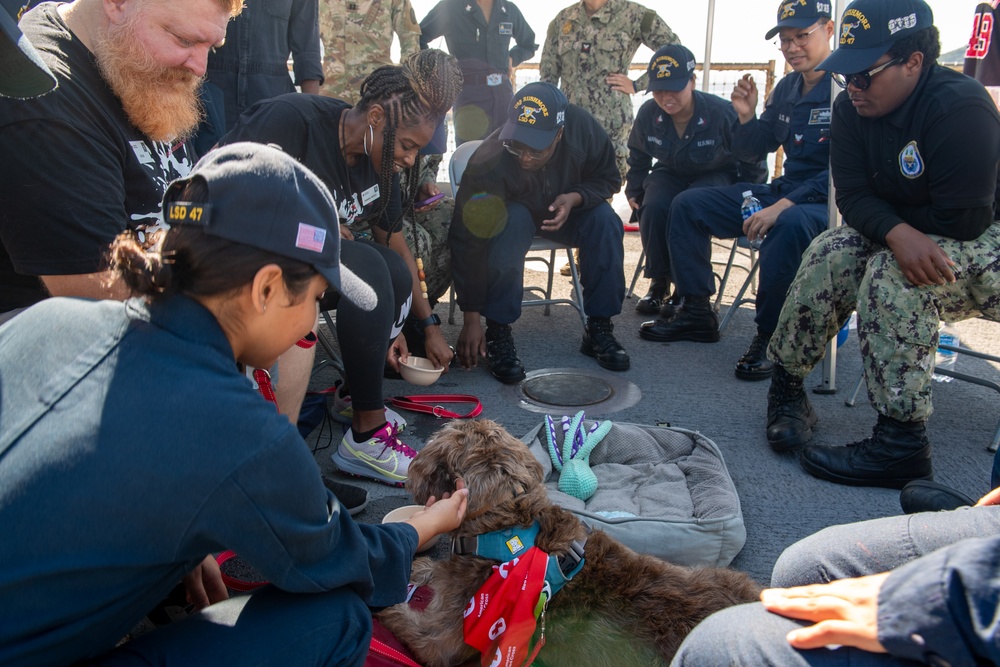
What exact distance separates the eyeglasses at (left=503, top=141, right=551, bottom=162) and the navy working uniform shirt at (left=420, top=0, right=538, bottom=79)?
8.18ft

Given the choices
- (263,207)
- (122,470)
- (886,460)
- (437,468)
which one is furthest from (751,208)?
(122,470)

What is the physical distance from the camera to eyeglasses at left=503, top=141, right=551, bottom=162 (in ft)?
14.8

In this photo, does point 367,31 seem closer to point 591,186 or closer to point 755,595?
point 591,186

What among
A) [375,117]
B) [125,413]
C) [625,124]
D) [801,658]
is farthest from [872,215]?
[625,124]

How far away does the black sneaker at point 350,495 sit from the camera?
2874 millimetres

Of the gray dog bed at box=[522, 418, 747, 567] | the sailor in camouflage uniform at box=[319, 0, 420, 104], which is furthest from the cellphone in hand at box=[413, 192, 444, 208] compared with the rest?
the gray dog bed at box=[522, 418, 747, 567]

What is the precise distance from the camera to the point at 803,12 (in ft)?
15.0

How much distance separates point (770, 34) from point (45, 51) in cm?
433

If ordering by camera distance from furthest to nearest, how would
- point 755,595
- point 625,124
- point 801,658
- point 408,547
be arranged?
point 625,124, point 755,595, point 408,547, point 801,658

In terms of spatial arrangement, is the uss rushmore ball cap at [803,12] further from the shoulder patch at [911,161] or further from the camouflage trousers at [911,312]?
the camouflage trousers at [911,312]

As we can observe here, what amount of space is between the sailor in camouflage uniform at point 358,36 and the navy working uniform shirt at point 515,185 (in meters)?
1.87

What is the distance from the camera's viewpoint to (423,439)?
3.57 m

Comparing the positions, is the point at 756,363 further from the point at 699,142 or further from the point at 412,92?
the point at 412,92

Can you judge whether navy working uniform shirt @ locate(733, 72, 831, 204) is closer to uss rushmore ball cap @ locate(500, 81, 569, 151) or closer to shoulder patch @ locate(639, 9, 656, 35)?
uss rushmore ball cap @ locate(500, 81, 569, 151)
